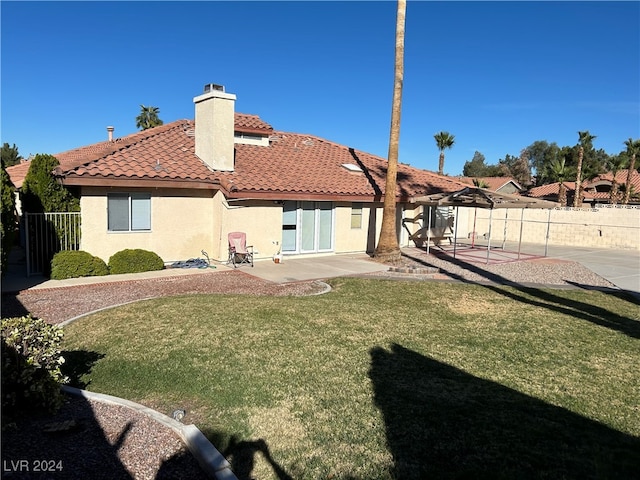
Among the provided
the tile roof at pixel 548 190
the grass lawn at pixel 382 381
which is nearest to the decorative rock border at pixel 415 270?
the grass lawn at pixel 382 381

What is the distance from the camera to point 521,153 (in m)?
91.4

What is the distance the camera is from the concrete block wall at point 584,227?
2594 centimetres

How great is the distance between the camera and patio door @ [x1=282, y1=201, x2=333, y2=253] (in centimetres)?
1831

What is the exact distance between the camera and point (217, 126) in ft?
56.7

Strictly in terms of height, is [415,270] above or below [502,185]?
below

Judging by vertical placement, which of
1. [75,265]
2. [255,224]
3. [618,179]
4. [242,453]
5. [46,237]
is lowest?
[242,453]

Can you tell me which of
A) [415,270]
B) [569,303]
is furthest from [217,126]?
[569,303]

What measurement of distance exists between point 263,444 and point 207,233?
12778 mm

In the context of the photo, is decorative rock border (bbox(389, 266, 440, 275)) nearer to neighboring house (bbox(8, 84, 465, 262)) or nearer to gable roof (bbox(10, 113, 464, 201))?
neighboring house (bbox(8, 84, 465, 262))

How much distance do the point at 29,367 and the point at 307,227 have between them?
566 inches

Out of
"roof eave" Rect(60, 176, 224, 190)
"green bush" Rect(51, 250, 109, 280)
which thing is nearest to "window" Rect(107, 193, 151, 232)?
"roof eave" Rect(60, 176, 224, 190)

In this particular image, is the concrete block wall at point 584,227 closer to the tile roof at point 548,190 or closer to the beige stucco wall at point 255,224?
the beige stucco wall at point 255,224

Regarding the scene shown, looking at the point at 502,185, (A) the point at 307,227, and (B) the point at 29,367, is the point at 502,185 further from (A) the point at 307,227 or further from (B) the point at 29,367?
(B) the point at 29,367

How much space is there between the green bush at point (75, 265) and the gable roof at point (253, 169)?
6.80 ft
